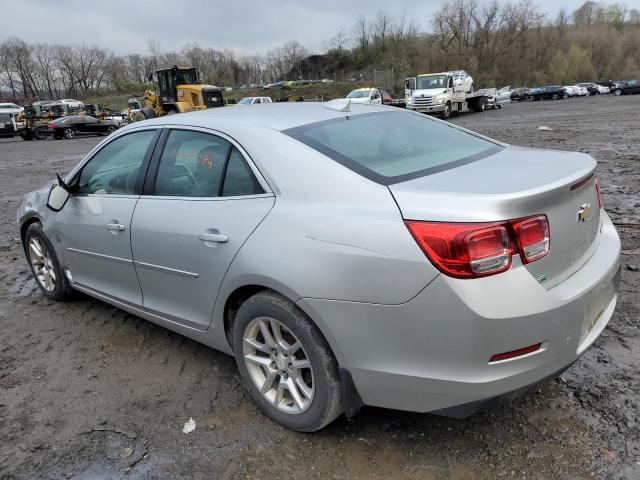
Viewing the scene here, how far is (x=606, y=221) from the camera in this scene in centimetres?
280

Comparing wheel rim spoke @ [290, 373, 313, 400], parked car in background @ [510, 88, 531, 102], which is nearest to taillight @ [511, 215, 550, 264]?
wheel rim spoke @ [290, 373, 313, 400]

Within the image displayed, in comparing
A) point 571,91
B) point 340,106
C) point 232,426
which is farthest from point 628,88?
point 232,426

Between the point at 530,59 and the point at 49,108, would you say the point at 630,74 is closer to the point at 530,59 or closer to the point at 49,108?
the point at 530,59

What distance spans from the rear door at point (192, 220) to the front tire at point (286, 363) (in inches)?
11.6

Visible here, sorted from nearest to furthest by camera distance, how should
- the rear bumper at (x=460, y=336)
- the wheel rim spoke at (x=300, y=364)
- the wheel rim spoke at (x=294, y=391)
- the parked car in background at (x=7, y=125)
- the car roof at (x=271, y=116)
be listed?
1. the rear bumper at (x=460, y=336)
2. the wheel rim spoke at (x=300, y=364)
3. the wheel rim spoke at (x=294, y=391)
4. the car roof at (x=271, y=116)
5. the parked car in background at (x=7, y=125)

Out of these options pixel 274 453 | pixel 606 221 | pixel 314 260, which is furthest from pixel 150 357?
pixel 606 221

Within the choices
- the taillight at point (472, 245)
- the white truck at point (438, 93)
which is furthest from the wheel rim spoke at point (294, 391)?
the white truck at point (438, 93)

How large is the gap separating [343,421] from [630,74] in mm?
103649

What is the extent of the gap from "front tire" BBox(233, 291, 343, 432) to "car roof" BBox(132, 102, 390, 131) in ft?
3.27

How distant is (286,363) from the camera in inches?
97.5

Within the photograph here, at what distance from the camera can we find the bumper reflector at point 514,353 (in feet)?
6.27

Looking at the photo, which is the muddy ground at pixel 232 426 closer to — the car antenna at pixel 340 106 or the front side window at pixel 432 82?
the car antenna at pixel 340 106

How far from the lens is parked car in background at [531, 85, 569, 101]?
5541 centimetres

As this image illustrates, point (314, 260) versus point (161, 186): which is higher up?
point (161, 186)
